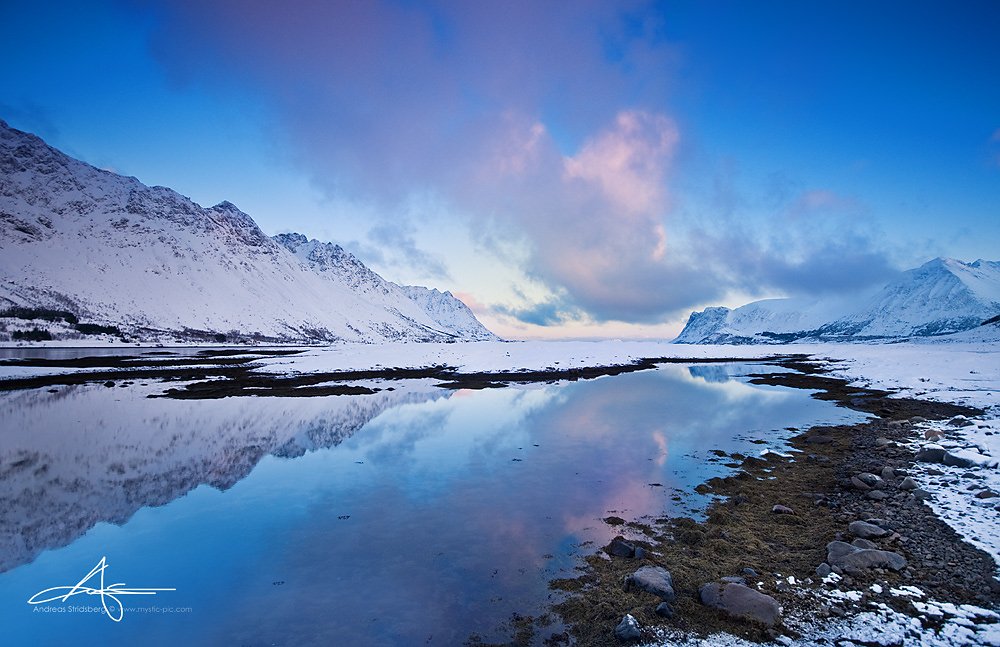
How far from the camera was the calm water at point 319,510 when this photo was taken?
7.36 metres

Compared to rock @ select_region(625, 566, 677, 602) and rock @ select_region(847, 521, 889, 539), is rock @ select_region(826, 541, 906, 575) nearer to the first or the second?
rock @ select_region(847, 521, 889, 539)

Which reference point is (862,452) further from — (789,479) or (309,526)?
(309,526)

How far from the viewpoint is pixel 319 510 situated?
12.0 metres

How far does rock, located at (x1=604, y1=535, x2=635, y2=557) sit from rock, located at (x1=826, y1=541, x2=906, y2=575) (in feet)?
11.8

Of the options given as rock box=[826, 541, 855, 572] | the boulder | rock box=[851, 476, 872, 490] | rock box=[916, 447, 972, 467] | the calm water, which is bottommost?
the calm water

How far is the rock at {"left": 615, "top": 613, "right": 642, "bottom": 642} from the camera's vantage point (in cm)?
656

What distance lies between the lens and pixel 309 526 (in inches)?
429

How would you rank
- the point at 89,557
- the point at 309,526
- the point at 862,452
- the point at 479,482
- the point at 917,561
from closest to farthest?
the point at 917,561, the point at 89,557, the point at 309,526, the point at 479,482, the point at 862,452

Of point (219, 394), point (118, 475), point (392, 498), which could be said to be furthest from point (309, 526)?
point (219, 394)

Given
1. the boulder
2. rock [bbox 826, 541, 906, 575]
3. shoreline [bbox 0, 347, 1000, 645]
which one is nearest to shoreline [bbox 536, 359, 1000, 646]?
shoreline [bbox 0, 347, 1000, 645]

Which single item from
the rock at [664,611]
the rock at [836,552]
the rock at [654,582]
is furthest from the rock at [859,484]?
the rock at [664,611]

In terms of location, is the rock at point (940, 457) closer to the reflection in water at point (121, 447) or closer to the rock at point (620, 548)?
the rock at point (620, 548)

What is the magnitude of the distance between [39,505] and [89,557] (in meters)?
4.39

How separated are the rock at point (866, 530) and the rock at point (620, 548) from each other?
485 cm
